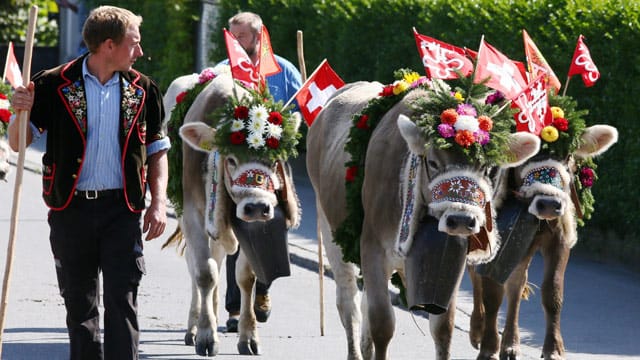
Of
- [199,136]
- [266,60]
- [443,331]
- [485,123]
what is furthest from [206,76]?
[485,123]

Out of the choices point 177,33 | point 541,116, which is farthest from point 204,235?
point 177,33

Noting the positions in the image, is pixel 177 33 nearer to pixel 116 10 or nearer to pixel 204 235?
pixel 204 235

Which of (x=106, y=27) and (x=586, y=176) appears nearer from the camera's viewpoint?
(x=106, y=27)

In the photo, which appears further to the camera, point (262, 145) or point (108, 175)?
point (262, 145)

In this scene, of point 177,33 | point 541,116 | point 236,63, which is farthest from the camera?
point 177,33

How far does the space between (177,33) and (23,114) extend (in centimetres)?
1912

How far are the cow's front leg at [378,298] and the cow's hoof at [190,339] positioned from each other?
234 centimetres

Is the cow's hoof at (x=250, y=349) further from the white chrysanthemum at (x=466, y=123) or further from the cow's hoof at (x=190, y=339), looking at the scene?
the white chrysanthemum at (x=466, y=123)

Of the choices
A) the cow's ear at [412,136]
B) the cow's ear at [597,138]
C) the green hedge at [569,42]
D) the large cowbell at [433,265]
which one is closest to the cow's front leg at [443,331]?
the large cowbell at [433,265]

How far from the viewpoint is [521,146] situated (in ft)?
23.9

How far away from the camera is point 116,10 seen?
6809 mm

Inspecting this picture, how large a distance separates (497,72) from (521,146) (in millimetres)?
898

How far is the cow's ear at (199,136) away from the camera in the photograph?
8.92 meters

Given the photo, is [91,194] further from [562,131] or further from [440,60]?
[562,131]
